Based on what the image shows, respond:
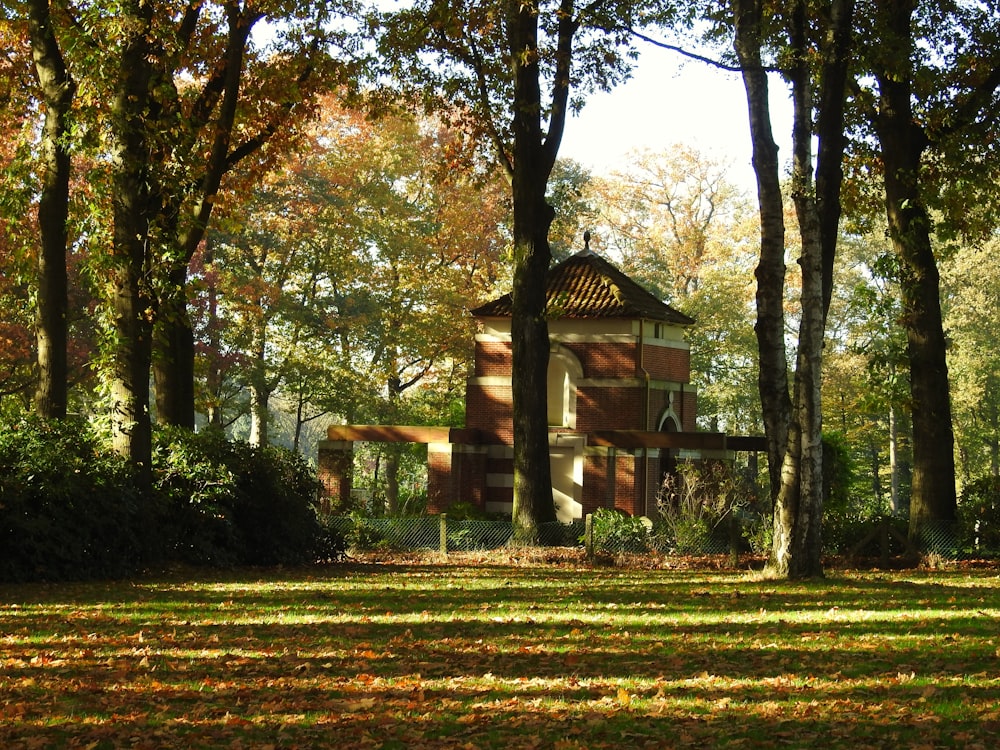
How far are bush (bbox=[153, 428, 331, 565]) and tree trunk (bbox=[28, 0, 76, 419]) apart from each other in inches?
76.5

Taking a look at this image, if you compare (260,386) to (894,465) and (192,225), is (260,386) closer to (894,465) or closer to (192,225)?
(192,225)

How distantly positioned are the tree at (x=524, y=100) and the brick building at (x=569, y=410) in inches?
317

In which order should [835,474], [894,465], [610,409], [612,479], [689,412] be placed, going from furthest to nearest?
1. [894,465]
2. [689,412]
3. [610,409]
4. [612,479]
5. [835,474]

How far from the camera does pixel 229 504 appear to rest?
19.4m

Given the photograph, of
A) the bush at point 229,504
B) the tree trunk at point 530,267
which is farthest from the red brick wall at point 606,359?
the bush at point 229,504

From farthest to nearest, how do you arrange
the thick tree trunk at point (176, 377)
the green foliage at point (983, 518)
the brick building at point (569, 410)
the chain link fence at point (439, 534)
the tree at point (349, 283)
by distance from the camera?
the tree at point (349, 283) < the brick building at point (569, 410) < the chain link fence at point (439, 534) < the green foliage at point (983, 518) < the thick tree trunk at point (176, 377)

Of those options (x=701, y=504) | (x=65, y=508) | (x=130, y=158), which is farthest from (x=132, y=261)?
(x=701, y=504)

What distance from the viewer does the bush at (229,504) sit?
19.0 metres

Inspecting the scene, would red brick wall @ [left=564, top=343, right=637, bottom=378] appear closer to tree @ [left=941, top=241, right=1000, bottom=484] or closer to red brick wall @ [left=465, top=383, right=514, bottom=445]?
red brick wall @ [left=465, top=383, right=514, bottom=445]

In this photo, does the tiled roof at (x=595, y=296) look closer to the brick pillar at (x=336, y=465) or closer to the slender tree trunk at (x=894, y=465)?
the brick pillar at (x=336, y=465)

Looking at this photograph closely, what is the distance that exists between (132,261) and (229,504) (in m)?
4.09

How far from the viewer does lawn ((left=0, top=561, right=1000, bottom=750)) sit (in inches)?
296

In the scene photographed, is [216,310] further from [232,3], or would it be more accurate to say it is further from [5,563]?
[5,563]

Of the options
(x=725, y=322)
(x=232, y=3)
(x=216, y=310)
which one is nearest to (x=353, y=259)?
(x=216, y=310)
